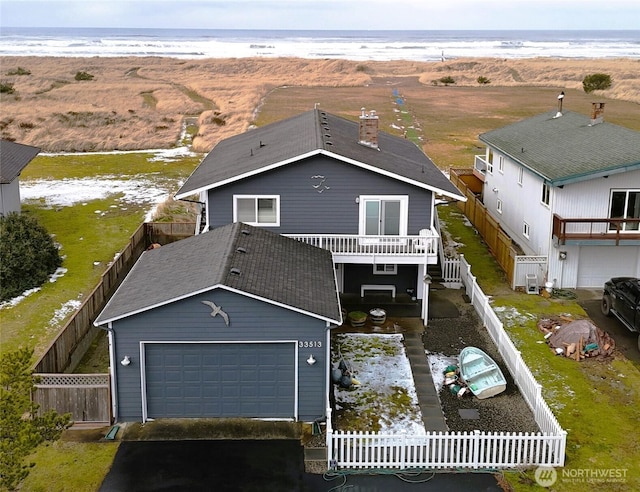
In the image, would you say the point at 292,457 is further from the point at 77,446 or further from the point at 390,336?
the point at 390,336

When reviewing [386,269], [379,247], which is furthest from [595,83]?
[379,247]

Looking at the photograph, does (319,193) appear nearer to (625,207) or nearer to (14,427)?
(625,207)

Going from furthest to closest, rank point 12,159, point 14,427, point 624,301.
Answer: point 12,159, point 624,301, point 14,427

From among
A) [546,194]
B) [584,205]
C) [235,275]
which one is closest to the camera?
[235,275]

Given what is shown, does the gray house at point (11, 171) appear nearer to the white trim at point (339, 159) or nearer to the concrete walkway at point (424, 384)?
the white trim at point (339, 159)

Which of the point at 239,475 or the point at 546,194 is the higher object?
the point at 546,194

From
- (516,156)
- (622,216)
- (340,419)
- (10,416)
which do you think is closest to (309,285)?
(340,419)

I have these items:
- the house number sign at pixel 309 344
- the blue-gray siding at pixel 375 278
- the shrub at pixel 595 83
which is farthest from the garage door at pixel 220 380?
the shrub at pixel 595 83
